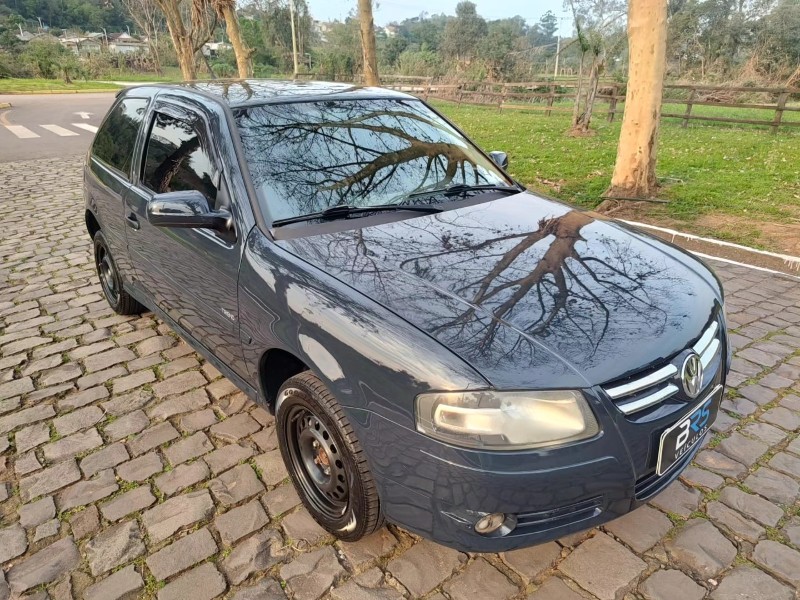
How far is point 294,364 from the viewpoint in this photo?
2.57m

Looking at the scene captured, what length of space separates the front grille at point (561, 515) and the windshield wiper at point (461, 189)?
1685mm

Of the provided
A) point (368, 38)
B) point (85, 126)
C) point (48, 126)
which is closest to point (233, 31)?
point (85, 126)

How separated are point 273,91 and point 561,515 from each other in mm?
2679

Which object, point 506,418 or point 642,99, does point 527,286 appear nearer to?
point 506,418

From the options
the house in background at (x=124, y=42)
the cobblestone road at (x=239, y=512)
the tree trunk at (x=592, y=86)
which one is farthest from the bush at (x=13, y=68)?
the cobblestone road at (x=239, y=512)

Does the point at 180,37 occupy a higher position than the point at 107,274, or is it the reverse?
the point at 180,37

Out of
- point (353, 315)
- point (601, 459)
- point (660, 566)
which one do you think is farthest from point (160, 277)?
point (660, 566)

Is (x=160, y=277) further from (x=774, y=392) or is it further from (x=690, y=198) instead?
(x=690, y=198)

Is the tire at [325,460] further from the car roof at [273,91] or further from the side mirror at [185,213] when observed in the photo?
the car roof at [273,91]

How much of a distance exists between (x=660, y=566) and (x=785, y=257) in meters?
4.39

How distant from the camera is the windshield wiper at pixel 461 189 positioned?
9.99 ft

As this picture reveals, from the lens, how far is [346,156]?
9.76 feet

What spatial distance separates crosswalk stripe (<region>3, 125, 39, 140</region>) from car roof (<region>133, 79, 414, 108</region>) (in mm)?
14105

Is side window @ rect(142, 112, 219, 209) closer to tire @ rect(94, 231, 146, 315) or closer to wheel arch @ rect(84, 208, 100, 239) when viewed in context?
tire @ rect(94, 231, 146, 315)
